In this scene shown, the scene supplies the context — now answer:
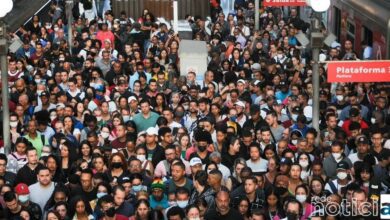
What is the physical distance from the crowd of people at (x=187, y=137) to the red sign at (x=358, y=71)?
733 mm

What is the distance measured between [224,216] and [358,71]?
4685 millimetres

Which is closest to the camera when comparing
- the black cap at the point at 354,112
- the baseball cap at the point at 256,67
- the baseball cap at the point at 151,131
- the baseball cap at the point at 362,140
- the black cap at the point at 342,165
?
the black cap at the point at 342,165

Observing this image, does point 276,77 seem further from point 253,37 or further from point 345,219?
point 345,219

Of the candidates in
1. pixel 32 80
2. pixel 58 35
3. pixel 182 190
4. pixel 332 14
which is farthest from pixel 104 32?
pixel 182 190

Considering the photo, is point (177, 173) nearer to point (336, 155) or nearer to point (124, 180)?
point (124, 180)

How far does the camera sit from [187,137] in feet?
47.2

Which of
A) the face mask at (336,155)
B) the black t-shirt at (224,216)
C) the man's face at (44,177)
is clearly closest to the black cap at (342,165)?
the face mask at (336,155)

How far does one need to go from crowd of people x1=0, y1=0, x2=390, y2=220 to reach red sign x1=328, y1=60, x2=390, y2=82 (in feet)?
2.41

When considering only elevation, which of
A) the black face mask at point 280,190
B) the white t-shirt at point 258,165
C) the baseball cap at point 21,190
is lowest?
the white t-shirt at point 258,165

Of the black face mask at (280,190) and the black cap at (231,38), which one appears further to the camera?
Result: the black cap at (231,38)

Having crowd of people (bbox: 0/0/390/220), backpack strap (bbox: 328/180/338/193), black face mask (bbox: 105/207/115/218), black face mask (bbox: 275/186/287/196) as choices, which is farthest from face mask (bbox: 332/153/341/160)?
black face mask (bbox: 105/207/115/218)

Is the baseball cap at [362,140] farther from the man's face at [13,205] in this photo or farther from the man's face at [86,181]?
the man's face at [13,205]

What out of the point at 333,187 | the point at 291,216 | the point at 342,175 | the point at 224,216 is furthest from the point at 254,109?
the point at 291,216

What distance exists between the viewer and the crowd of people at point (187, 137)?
1184cm
